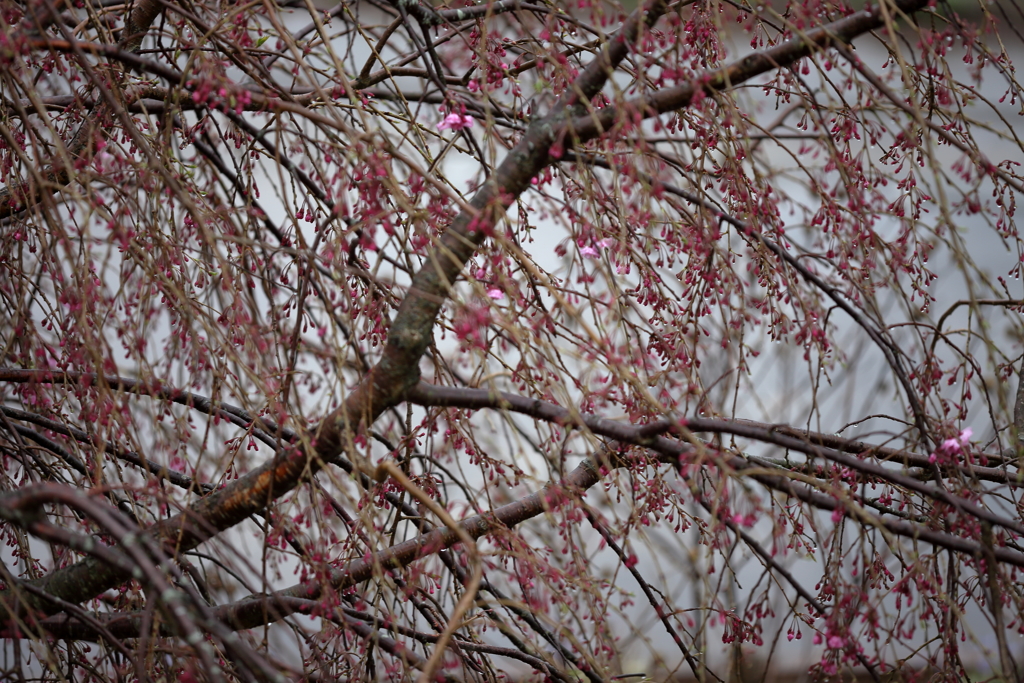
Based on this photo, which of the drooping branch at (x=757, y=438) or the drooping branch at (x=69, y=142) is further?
the drooping branch at (x=69, y=142)

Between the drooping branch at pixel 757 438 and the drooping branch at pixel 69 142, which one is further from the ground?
the drooping branch at pixel 69 142

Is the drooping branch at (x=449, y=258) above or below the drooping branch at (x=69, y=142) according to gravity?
Answer: below

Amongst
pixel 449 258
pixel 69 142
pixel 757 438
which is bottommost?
pixel 757 438

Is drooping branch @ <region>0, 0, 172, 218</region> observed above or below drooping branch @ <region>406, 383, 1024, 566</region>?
above

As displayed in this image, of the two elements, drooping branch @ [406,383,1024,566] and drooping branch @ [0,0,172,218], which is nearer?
drooping branch @ [406,383,1024,566]

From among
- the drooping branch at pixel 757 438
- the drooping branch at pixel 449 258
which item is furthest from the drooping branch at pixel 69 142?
the drooping branch at pixel 757 438

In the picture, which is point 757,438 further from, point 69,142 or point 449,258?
point 69,142

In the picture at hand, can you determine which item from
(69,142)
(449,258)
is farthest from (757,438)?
(69,142)

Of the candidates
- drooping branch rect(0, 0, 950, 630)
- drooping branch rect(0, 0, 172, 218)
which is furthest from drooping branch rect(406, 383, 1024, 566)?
drooping branch rect(0, 0, 172, 218)

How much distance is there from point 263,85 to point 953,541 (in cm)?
120

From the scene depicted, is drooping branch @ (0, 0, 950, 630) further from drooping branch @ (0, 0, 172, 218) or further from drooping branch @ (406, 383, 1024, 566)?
drooping branch @ (0, 0, 172, 218)

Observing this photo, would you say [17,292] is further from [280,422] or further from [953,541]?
[953,541]

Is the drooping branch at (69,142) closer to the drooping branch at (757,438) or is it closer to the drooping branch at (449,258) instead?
the drooping branch at (449,258)

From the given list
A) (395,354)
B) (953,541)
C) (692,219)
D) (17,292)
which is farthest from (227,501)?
(953,541)
